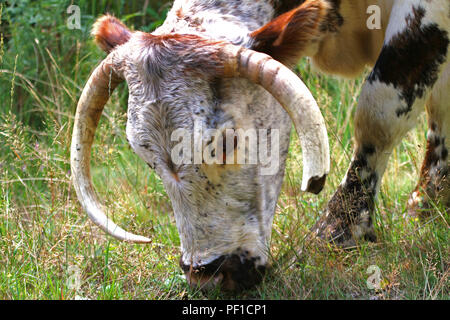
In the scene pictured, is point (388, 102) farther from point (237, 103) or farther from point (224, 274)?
point (224, 274)

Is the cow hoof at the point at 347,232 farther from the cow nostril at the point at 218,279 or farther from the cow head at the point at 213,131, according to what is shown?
the cow nostril at the point at 218,279

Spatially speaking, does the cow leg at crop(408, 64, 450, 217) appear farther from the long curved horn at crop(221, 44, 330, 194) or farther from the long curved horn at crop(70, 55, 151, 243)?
the long curved horn at crop(70, 55, 151, 243)

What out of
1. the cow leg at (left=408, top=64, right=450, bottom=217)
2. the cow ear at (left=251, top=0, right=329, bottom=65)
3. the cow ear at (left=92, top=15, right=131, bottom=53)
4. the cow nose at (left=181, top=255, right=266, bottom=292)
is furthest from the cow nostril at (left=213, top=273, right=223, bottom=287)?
the cow leg at (left=408, top=64, right=450, bottom=217)

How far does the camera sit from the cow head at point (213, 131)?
2922 mm

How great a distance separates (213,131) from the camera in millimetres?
2928

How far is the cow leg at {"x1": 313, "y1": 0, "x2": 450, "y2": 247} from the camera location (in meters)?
3.22

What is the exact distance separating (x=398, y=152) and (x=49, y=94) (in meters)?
3.02

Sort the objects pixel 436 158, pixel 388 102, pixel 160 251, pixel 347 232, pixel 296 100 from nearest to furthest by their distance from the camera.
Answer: pixel 296 100 → pixel 388 102 → pixel 347 232 → pixel 160 251 → pixel 436 158

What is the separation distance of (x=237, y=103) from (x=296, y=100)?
0.39 meters

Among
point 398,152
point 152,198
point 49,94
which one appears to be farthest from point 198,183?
point 49,94

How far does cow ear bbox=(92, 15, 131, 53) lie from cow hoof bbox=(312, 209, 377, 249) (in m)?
1.43

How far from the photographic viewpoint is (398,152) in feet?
17.9

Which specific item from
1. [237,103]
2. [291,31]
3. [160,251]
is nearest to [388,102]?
[291,31]

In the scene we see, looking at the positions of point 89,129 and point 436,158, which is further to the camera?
point 436,158
